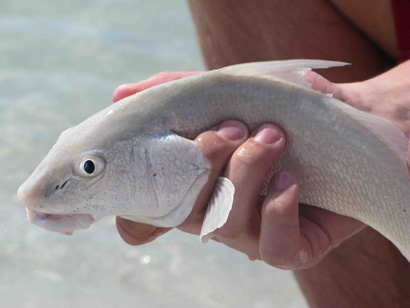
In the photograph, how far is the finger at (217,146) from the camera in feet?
5.72

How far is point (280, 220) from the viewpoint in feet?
5.82

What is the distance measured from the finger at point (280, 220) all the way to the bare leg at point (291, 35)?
1.07m

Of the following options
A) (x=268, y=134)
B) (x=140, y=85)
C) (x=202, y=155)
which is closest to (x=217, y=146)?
(x=202, y=155)

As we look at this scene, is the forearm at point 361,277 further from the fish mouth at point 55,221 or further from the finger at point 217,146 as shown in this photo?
the fish mouth at point 55,221

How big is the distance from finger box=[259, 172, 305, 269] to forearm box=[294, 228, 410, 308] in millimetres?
962

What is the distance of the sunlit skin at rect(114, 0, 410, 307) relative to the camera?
2.03 meters

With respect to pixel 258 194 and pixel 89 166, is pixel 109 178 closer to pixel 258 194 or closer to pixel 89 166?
pixel 89 166

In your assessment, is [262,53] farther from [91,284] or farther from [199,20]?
[91,284]

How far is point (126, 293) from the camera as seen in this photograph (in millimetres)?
2736

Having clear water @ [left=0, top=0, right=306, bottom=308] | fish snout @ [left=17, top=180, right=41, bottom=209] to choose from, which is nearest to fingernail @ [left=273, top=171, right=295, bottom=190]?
fish snout @ [left=17, top=180, right=41, bottom=209]

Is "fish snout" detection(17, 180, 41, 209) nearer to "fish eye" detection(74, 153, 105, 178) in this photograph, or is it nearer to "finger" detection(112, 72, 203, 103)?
"fish eye" detection(74, 153, 105, 178)

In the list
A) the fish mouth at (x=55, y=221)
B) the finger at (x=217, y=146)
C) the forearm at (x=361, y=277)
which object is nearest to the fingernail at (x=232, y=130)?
the finger at (x=217, y=146)

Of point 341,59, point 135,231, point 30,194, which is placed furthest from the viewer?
point 341,59

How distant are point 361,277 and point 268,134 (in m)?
1.25
